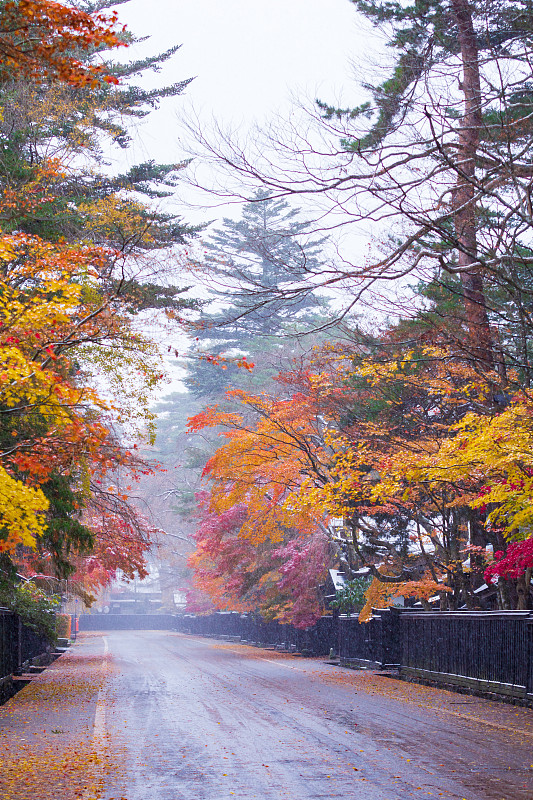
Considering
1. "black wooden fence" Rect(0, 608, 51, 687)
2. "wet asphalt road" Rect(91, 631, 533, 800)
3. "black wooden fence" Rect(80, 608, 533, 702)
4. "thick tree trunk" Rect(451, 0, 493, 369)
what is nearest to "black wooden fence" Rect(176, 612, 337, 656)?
"black wooden fence" Rect(80, 608, 533, 702)

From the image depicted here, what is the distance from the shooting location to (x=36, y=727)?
11.0 m

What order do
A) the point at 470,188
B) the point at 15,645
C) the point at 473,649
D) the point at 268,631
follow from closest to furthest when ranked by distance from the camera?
1. the point at 470,188
2. the point at 473,649
3. the point at 15,645
4. the point at 268,631

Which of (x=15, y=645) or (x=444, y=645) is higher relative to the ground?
(x=444, y=645)

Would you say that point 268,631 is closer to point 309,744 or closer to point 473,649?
point 473,649

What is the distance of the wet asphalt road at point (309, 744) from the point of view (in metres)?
6.93

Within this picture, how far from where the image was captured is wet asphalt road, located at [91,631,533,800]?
6.93 m

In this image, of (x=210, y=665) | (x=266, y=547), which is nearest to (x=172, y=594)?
(x=266, y=547)

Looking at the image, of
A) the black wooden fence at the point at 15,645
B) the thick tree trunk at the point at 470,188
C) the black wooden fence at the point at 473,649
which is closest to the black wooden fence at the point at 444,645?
the black wooden fence at the point at 473,649

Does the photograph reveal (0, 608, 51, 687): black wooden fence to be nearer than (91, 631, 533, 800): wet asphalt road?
No

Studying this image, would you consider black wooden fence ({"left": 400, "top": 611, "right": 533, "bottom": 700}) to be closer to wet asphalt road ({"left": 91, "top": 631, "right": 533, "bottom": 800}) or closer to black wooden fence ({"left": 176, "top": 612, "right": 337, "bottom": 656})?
wet asphalt road ({"left": 91, "top": 631, "right": 533, "bottom": 800})

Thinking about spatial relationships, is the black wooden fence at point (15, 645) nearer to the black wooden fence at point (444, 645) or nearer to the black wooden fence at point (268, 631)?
the black wooden fence at point (444, 645)

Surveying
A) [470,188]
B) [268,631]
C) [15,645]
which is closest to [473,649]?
[470,188]

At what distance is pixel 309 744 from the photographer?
357 inches

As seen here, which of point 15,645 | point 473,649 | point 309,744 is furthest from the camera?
point 15,645
